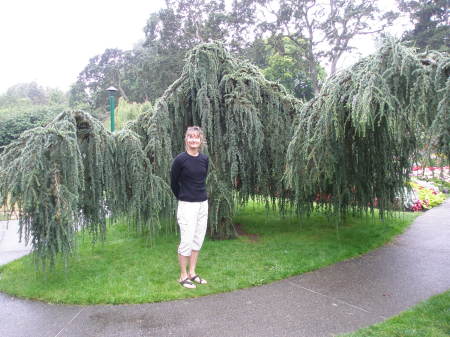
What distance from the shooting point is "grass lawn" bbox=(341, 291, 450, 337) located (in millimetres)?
3084

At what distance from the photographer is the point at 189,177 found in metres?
4.17

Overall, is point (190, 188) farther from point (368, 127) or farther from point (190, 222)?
point (368, 127)

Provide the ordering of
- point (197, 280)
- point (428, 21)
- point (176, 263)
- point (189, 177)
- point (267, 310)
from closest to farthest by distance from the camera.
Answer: point (267, 310)
point (189, 177)
point (197, 280)
point (176, 263)
point (428, 21)

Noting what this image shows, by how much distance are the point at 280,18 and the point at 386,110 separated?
1002 inches

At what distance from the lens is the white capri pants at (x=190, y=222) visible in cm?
419

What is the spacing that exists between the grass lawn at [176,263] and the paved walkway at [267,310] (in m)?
0.19

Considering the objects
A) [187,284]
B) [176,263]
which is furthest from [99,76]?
[187,284]

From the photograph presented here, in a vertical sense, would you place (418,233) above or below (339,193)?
below

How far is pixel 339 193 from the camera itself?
5723mm

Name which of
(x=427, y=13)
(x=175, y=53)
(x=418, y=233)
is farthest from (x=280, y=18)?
(x=418, y=233)

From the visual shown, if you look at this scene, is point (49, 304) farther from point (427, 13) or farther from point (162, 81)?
point (427, 13)

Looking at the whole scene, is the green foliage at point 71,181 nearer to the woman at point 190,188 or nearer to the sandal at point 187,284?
the woman at point 190,188

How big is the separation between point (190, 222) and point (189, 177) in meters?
0.51

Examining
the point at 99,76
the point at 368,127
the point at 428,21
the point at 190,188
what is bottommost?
the point at 190,188
